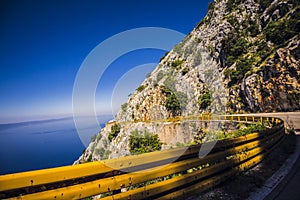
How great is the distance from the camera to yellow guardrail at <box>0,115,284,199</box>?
6.79 feet

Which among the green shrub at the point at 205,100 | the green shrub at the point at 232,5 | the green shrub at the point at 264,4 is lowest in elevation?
the green shrub at the point at 205,100

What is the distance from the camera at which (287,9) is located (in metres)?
41.4

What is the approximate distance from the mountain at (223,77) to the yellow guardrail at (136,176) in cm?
1745

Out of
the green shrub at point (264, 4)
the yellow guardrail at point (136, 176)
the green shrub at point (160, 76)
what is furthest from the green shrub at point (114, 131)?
the green shrub at point (264, 4)

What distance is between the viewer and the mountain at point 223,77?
3055cm

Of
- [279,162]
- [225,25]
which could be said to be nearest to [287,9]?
[225,25]

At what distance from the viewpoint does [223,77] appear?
165 feet

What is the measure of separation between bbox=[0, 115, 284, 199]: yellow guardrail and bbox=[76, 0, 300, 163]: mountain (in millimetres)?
17445

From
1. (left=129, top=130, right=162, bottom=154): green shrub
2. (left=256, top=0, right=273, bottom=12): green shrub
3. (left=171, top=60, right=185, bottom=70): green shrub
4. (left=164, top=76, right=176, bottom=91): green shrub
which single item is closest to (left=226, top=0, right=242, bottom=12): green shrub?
(left=256, top=0, right=273, bottom=12): green shrub

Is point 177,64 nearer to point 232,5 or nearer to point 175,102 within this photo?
point 175,102

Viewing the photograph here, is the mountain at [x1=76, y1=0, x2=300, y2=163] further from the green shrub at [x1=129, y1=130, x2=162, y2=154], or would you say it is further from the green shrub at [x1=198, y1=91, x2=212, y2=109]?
the green shrub at [x1=129, y1=130, x2=162, y2=154]

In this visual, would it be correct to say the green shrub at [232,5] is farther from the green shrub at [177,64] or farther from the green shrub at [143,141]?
the green shrub at [143,141]

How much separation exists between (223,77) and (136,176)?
51.9m

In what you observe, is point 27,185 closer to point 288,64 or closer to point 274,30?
point 288,64
